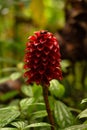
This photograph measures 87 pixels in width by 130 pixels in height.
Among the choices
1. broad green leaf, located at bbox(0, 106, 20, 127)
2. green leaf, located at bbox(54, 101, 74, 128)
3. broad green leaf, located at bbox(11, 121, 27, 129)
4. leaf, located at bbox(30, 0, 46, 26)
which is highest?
leaf, located at bbox(30, 0, 46, 26)

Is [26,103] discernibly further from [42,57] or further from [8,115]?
[42,57]

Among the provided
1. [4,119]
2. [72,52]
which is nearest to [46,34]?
[4,119]

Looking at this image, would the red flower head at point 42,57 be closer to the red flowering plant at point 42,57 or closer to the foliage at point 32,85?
the red flowering plant at point 42,57

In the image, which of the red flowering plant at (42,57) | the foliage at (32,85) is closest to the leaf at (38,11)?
the foliage at (32,85)

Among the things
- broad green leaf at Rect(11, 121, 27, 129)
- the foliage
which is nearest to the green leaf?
the foliage

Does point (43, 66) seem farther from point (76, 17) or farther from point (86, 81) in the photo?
point (86, 81)

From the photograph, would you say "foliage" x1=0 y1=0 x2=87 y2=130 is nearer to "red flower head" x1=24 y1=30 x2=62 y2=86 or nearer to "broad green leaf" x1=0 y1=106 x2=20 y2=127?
"broad green leaf" x1=0 y1=106 x2=20 y2=127
